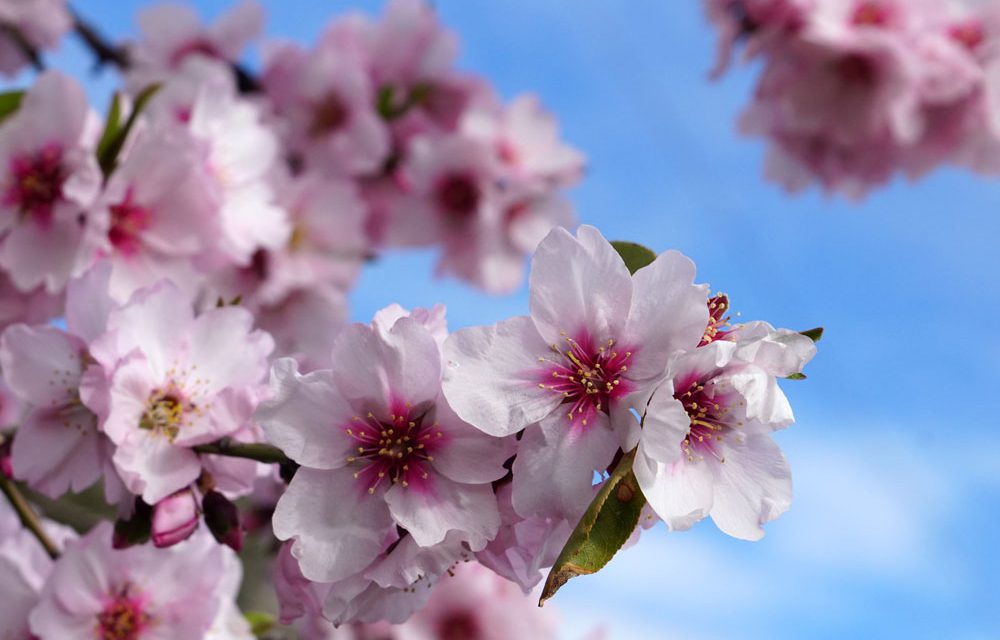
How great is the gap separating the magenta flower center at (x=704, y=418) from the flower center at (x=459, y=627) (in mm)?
1409

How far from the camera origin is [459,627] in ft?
6.87

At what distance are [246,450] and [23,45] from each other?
5.33 ft

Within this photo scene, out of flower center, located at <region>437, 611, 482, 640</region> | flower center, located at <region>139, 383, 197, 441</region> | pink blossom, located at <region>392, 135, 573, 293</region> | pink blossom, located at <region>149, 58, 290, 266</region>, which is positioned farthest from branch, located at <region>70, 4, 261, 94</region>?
flower center, located at <region>139, 383, 197, 441</region>

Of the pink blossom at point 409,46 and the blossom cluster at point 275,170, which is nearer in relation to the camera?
the blossom cluster at point 275,170

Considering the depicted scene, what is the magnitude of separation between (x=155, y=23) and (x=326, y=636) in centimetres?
156

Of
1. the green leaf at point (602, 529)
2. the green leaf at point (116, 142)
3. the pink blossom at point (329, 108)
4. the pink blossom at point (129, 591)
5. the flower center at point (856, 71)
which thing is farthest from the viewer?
the pink blossom at point (329, 108)

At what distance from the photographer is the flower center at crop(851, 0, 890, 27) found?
89.1 inches

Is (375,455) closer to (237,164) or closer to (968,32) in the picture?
(237,164)

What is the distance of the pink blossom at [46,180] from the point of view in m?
1.36

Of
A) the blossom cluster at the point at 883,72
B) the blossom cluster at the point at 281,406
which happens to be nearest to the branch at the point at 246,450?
the blossom cluster at the point at 281,406

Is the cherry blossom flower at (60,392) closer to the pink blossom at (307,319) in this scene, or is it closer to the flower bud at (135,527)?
the flower bud at (135,527)

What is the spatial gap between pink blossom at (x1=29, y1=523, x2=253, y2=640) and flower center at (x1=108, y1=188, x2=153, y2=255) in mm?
437

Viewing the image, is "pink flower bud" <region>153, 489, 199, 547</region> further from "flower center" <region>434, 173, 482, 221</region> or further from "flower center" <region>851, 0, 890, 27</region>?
"flower center" <region>851, 0, 890, 27</region>

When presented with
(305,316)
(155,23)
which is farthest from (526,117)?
(155,23)
